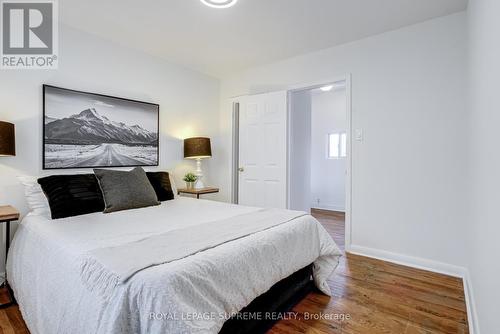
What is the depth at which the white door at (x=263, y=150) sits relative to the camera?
3725 mm

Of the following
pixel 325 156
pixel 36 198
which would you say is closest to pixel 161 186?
pixel 36 198

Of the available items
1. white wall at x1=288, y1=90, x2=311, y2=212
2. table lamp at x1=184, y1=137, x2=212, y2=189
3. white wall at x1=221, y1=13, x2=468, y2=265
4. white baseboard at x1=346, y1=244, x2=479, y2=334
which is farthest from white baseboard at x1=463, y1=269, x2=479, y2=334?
table lamp at x1=184, y1=137, x2=212, y2=189

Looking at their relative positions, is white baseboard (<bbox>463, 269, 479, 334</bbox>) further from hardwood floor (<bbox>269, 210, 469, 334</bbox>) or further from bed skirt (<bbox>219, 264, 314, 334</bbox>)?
bed skirt (<bbox>219, 264, 314, 334</bbox>)

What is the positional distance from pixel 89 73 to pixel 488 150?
339 cm

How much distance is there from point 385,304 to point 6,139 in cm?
316

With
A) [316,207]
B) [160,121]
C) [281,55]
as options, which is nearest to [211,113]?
[160,121]

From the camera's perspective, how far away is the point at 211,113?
4.36 metres

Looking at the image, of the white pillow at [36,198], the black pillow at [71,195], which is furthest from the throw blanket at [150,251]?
the white pillow at [36,198]

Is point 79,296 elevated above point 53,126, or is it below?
below

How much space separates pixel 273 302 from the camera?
178 centimetres

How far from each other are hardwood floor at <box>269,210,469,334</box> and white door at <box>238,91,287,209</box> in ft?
4.69

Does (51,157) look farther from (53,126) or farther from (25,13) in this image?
(25,13)

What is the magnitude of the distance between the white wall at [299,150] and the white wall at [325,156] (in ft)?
5.47

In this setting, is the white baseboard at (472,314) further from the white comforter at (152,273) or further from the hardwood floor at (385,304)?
the white comforter at (152,273)
